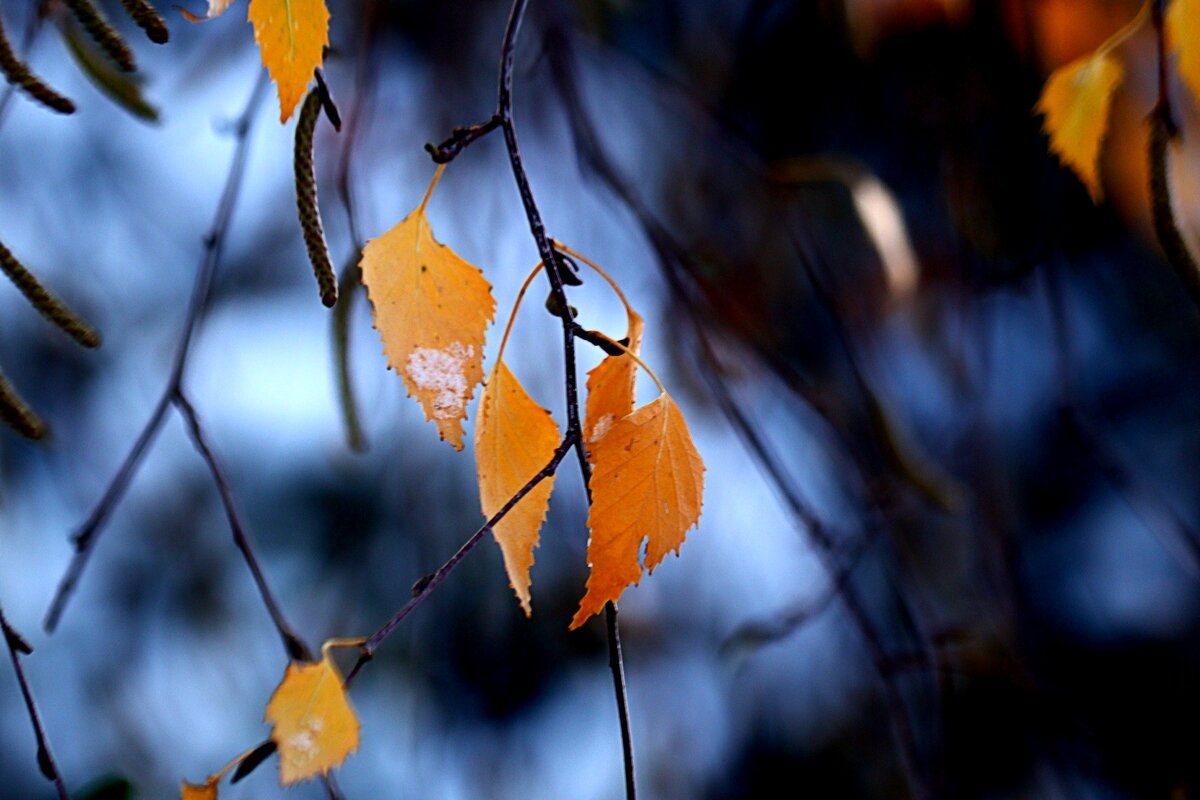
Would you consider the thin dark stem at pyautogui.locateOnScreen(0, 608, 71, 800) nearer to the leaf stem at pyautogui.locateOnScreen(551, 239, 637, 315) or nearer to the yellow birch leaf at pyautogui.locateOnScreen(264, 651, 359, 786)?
the yellow birch leaf at pyautogui.locateOnScreen(264, 651, 359, 786)

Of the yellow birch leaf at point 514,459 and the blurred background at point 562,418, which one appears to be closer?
the yellow birch leaf at point 514,459

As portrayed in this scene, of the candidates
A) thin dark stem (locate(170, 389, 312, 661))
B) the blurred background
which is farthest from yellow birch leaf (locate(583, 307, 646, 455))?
the blurred background

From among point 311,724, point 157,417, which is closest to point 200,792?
point 311,724

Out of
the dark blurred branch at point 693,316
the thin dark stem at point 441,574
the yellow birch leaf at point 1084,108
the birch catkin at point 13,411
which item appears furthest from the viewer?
the dark blurred branch at point 693,316

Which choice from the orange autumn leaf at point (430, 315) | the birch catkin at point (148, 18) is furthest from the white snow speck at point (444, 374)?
the birch catkin at point (148, 18)

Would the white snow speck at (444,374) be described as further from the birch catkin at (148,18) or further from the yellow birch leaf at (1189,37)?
the yellow birch leaf at (1189,37)
